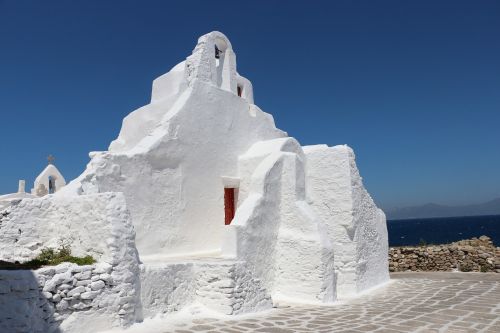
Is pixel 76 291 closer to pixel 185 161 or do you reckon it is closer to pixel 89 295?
pixel 89 295

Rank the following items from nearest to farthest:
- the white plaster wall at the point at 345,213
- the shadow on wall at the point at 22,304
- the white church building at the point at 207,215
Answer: the shadow on wall at the point at 22,304 < the white church building at the point at 207,215 < the white plaster wall at the point at 345,213

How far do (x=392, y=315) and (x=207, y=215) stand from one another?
500 centimetres

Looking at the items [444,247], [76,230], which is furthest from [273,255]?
[444,247]

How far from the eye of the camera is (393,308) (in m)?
8.59

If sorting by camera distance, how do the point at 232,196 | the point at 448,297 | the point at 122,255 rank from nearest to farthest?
the point at 122,255 < the point at 448,297 < the point at 232,196

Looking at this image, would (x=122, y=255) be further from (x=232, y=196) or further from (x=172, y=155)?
(x=232, y=196)

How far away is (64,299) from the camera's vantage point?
6.07 meters

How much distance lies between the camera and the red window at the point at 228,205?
11445 millimetres

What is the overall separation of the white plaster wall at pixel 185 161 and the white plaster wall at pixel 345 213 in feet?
7.70

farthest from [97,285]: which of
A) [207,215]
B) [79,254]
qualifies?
[207,215]

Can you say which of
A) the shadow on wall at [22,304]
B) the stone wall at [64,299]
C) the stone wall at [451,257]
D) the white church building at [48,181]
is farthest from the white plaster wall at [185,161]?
the stone wall at [451,257]

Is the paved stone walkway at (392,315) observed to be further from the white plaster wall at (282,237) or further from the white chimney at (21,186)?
the white chimney at (21,186)

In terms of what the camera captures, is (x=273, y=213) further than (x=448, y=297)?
Yes

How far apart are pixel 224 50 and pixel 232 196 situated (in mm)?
4482
